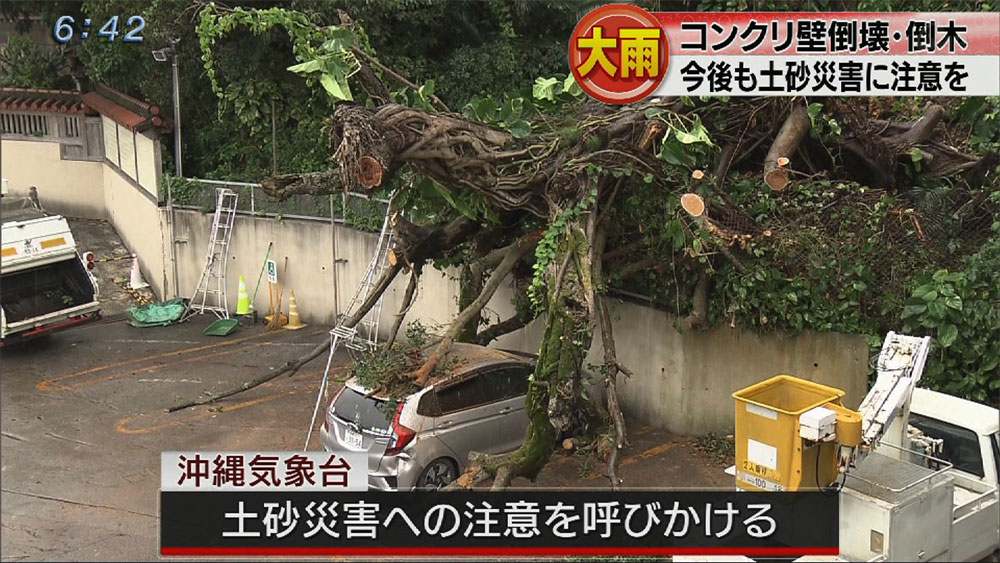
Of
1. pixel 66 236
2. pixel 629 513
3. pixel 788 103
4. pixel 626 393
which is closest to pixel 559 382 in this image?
pixel 629 513

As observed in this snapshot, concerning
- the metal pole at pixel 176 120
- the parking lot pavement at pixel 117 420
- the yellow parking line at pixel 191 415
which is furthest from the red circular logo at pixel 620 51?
the metal pole at pixel 176 120

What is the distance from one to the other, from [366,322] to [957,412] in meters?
9.24

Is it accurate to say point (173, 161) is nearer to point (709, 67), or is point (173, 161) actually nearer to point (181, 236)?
point (181, 236)

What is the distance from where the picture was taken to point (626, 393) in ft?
41.9

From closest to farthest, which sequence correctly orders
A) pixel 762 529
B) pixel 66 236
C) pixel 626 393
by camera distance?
pixel 762 529, pixel 626 393, pixel 66 236

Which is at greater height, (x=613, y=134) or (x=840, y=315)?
(x=613, y=134)

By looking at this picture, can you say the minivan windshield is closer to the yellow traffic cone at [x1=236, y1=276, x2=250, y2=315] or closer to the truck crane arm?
the truck crane arm

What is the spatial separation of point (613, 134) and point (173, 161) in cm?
1113

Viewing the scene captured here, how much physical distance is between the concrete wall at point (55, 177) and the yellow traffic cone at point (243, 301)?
6.02 m

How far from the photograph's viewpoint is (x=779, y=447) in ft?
26.0

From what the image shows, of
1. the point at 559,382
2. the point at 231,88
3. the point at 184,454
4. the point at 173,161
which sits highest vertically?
the point at 231,88

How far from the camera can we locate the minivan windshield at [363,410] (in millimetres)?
10109

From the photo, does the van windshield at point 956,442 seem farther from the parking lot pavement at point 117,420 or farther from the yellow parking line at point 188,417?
the yellow parking line at point 188,417
